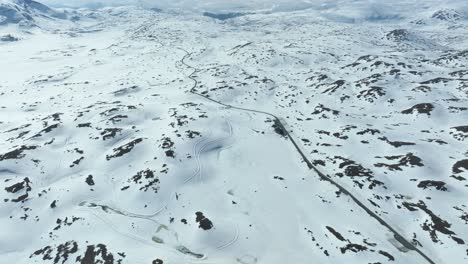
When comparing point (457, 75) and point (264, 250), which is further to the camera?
point (457, 75)

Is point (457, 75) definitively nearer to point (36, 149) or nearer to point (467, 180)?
point (467, 180)

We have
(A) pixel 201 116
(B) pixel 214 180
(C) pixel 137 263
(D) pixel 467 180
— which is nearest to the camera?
(C) pixel 137 263

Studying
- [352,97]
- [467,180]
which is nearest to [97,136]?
[467,180]

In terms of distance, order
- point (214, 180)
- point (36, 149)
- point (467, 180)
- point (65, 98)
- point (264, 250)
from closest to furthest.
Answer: point (264, 250)
point (467, 180)
point (214, 180)
point (36, 149)
point (65, 98)

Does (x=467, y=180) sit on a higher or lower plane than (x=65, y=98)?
higher

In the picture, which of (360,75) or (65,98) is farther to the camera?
(360,75)

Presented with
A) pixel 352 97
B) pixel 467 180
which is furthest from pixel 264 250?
pixel 352 97

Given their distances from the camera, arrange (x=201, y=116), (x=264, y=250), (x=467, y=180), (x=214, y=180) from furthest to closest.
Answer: (x=201, y=116) < (x=214, y=180) < (x=467, y=180) < (x=264, y=250)

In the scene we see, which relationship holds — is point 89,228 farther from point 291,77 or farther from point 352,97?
point 291,77

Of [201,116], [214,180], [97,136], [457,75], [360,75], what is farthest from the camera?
[360,75]
